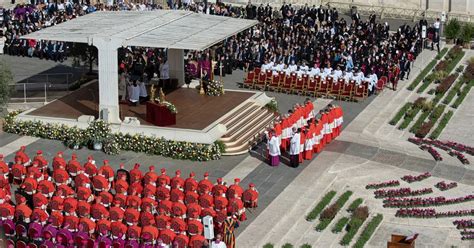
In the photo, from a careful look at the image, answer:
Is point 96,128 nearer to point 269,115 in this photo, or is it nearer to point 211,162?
point 211,162

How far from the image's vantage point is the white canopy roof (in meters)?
36.2

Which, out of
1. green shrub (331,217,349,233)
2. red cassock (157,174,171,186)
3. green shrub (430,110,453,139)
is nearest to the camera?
red cassock (157,174,171,186)

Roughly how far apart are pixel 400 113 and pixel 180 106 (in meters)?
8.63

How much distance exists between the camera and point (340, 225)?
3034 centimetres

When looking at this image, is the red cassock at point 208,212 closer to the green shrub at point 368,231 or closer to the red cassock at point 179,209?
the red cassock at point 179,209

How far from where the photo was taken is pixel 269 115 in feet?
130

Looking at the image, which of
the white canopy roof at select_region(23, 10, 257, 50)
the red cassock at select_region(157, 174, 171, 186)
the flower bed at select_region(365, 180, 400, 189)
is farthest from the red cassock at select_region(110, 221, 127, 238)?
the white canopy roof at select_region(23, 10, 257, 50)

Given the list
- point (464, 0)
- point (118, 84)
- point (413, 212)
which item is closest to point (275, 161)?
point (413, 212)

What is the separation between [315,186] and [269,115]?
728 cm

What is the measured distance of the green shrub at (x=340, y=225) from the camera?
Answer: 3017 cm

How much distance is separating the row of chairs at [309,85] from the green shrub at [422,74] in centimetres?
131

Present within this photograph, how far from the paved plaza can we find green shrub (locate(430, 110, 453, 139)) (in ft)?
0.71

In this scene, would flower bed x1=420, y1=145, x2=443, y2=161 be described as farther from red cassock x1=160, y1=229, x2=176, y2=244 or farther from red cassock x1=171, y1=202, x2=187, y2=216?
red cassock x1=160, y1=229, x2=176, y2=244

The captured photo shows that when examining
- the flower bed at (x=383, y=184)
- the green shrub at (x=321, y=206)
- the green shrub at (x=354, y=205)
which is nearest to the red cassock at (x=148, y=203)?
the green shrub at (x=321, y=206)
